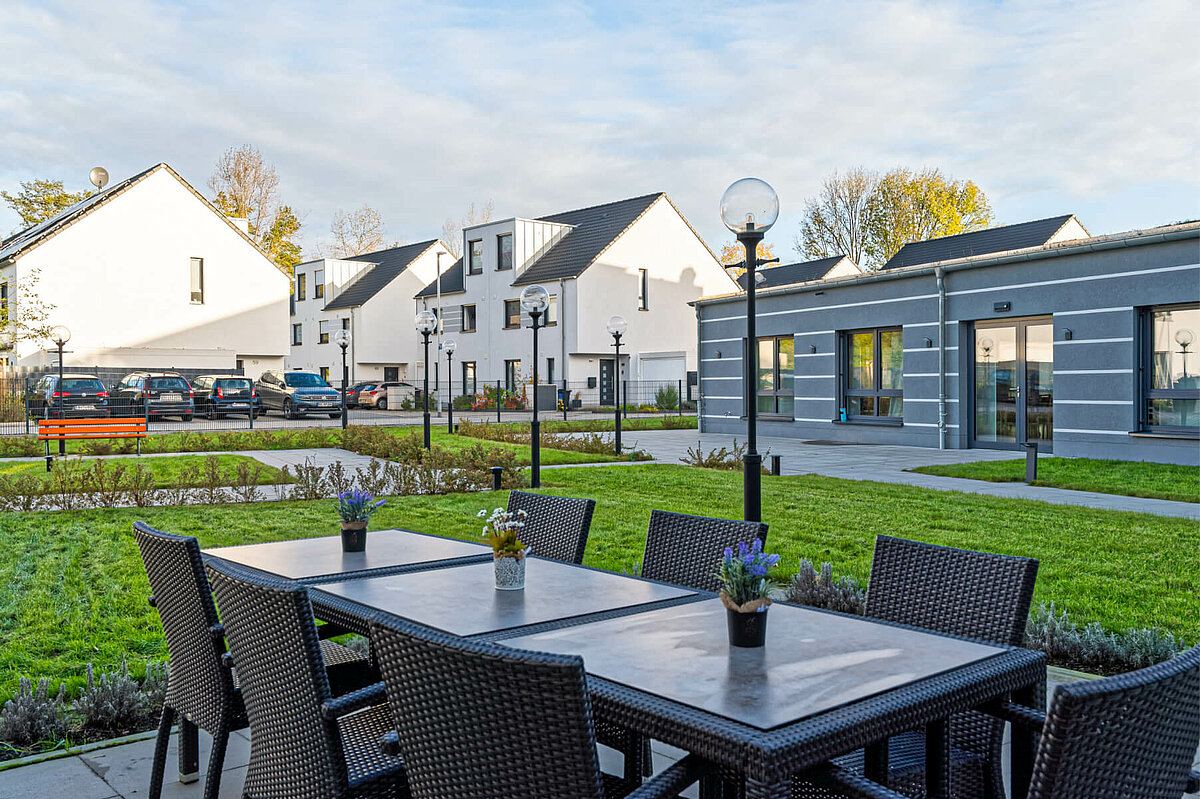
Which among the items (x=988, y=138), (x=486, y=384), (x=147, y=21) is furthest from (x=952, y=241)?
(x=147, y=21)

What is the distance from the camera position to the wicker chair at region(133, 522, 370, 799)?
3275 mm

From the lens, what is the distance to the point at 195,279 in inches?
1499

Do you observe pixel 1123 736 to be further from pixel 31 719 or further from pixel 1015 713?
pixel 31 719

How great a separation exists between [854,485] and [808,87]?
9.30 meters

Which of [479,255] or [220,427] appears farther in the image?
[479,255]

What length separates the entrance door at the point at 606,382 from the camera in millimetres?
41156

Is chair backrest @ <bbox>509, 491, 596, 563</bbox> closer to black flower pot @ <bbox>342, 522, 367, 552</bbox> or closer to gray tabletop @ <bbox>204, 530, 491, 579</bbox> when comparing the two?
gray tabletop @ <bbox>204, 530, 491, 579</bbox>

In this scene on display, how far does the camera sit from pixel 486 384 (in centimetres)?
4134

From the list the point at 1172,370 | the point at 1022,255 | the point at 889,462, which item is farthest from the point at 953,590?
the point at 1022,255

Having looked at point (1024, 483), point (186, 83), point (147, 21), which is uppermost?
point (186, 83)

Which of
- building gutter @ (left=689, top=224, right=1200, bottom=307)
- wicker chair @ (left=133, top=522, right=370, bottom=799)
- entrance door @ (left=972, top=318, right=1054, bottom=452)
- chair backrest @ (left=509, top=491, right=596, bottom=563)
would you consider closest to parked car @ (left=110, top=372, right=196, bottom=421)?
building gutter @ (left=689, top=224, right=1200, bottom=307)

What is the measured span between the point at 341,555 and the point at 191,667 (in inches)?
37.9

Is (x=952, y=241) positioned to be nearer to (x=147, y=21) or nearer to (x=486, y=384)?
(x=486, y=384)

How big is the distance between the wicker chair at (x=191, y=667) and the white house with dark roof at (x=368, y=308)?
4474 cm
